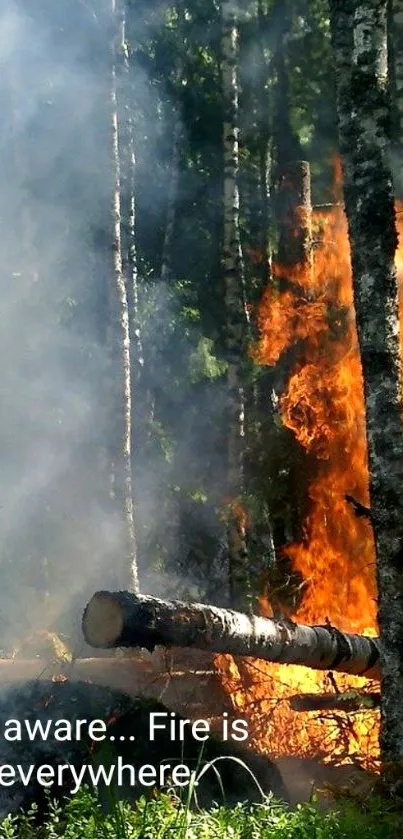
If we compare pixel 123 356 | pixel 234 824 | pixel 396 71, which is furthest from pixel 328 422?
pixel 234 824

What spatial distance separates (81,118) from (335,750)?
41.3 ft

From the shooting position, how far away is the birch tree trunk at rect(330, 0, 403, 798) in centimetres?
632

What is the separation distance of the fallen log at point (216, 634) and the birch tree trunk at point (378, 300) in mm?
489

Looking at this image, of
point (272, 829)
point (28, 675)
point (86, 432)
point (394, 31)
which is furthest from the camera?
point (86, 432)

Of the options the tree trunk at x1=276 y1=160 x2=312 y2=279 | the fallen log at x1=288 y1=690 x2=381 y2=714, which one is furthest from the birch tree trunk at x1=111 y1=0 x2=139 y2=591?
the fallen log at x1=288 y1=690 x2=381 y2=714

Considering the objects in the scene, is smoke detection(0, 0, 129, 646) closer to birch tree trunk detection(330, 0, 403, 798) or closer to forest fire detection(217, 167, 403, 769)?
forest fire detection(217, 167, 403, 769)

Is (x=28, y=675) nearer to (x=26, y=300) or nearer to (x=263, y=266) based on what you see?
(x=26, y=300)

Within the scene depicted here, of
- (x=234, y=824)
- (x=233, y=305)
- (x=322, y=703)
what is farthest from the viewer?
(x=233, y=305)

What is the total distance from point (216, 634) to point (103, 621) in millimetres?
1104

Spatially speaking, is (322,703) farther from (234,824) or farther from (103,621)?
(234,824)

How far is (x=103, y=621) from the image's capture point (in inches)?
255

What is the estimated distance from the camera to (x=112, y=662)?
9266 millimetres

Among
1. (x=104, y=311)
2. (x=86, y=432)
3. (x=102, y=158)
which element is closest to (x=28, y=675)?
(x=86, y=432)

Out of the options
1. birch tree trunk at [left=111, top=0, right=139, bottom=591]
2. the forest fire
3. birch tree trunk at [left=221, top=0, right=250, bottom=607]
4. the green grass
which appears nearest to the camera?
the green grass
